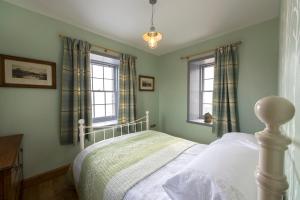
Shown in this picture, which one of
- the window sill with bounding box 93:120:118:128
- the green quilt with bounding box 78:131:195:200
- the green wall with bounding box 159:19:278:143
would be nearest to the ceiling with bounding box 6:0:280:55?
the green wall with bounding box 159:19:278:143

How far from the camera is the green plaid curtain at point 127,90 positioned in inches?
116

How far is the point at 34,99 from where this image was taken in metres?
2.03

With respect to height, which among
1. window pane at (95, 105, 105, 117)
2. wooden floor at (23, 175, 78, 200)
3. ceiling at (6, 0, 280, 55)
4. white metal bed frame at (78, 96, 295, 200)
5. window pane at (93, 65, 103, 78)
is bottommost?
wooden floor at (23, 175, 78, 200)

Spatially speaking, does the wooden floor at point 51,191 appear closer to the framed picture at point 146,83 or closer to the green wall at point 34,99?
the green wall at point 34,99

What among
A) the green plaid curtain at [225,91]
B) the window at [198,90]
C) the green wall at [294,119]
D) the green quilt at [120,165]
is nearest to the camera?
the green wall at [294,119]

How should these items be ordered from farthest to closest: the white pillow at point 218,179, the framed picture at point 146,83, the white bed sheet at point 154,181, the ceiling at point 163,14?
the framed picture at point 146,83 → the ceiling at point 163,14 → the white bed sheet at point 154,181 → the white pillow at point 218,179

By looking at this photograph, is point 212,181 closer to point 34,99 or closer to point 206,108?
point 34,99

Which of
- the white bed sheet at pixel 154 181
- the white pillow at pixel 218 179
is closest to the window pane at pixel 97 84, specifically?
the white bed sheet at pixel 154 181

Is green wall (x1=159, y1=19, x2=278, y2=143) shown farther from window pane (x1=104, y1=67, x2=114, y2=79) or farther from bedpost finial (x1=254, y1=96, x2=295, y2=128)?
bedpost finial (x1=254, y1=96, x2=295, y2=128)

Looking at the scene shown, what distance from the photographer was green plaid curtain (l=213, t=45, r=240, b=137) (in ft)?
7.80

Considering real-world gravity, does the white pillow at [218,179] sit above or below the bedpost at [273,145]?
below

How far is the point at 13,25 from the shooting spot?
1855 mm

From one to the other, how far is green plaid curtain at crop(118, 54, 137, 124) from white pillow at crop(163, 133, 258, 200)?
7.22ft

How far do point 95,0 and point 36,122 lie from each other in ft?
6.21
